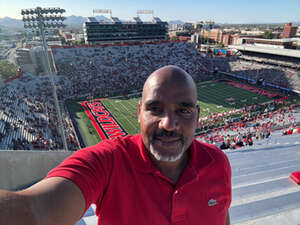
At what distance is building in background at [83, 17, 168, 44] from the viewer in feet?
134

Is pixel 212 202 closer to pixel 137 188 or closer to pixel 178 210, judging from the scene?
pixel 178 210

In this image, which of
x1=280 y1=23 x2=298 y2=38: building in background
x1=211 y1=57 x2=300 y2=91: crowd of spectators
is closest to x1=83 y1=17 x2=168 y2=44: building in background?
x1=211 y1=57 x2=300 y2=91: crowd of spectators

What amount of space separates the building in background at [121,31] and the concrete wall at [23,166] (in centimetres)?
4141

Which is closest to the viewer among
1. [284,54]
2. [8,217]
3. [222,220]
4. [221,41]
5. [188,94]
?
[8,217]

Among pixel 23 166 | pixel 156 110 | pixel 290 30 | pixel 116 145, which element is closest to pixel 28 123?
pixel 23 166

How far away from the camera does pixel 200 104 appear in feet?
74.8

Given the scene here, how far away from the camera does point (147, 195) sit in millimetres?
1135

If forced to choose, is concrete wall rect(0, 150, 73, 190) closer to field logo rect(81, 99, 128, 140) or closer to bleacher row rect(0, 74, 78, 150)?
bleacher row rect(0, 74, 78, 150)

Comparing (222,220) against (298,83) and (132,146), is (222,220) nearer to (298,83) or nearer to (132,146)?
(132,146)

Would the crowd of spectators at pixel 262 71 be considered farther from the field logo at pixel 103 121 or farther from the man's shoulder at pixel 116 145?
the man's shoulder at pixel 116 145

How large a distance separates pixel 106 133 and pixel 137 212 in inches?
627

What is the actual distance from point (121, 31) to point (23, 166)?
4369 cm

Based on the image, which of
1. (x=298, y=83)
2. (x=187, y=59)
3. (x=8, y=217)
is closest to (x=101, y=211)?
(x=8, y=217)

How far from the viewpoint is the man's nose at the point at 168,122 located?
121cm
